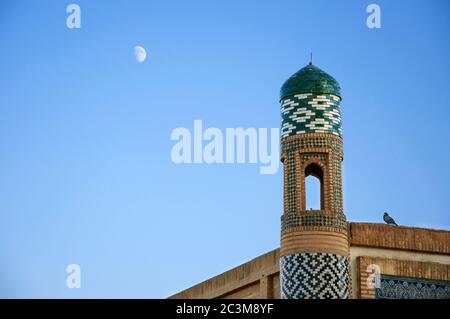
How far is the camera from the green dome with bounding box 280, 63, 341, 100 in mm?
16719

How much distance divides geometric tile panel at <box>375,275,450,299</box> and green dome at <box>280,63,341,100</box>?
2.85 metres

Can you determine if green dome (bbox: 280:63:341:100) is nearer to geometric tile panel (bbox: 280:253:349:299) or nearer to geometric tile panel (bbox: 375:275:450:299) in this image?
geometric tile panel (bbox: 280:253:349:299)

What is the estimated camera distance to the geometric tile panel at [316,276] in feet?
52.3

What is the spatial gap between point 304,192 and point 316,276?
1.32 meters

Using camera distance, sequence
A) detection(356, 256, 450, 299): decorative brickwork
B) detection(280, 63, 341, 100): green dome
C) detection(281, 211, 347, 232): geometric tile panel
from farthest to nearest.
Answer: detection(280, 63, 341, 100): green dome, detection(356, 256, 450, 299): decorative brickwork, detection(281, 211, 347, 232): geometric tile panel

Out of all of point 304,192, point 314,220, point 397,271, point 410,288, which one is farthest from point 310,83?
point 410,288

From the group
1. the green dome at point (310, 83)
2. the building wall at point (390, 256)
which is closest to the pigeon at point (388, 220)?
the building wall at point (390, 256)

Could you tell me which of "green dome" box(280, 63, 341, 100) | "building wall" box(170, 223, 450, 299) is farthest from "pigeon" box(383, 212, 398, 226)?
A: "green dome" box(280, 63, 341, 100)

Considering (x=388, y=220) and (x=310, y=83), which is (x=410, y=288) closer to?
(x=388, y=220)

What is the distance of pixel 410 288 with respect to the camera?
1670 centimetres

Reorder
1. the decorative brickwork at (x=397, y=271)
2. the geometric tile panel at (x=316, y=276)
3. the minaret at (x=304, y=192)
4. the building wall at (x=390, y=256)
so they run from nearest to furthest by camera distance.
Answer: the geometric tile panel at (x=316, y=276) → the minaret at (x=304, y=192) → the decorative brickwork at (x=397, y=271) → the building wall at (x=390, y=256)

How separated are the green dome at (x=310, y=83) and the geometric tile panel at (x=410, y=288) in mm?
2854

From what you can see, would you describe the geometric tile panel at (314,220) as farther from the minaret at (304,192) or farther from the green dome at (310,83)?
the green dome at (310,83)
